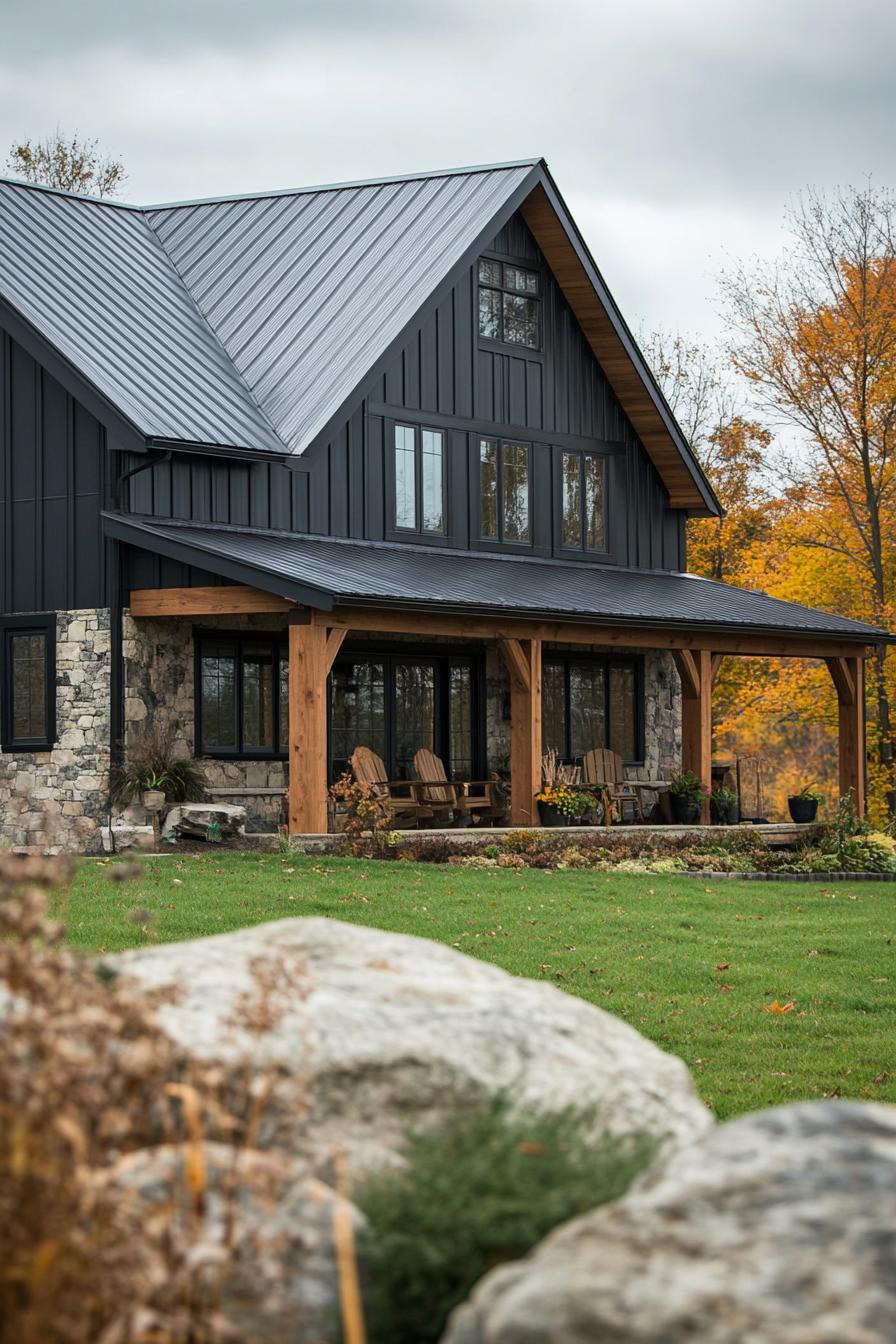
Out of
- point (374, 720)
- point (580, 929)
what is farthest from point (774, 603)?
point (580, 929)

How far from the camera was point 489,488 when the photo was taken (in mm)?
23047

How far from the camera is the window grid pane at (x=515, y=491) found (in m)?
23.3

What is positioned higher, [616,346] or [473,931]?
[616,346]

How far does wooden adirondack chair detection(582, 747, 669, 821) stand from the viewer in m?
22.4

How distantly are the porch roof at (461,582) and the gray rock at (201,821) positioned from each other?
2.40m

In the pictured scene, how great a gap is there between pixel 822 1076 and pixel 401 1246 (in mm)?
5273

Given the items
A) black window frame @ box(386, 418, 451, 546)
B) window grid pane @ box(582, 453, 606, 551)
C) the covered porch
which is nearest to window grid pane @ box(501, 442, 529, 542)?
black window frame @ box(386, 418, 451, 546)

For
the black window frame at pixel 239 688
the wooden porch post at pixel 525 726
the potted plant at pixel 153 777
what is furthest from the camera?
the wooden porch post at pixel 525 726

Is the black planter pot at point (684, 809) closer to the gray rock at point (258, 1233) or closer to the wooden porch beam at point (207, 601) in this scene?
the wooden porch beam at point (207, 601)

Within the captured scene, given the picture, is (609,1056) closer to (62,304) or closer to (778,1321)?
(778,1321)

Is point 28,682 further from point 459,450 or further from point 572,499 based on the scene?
point 572,499

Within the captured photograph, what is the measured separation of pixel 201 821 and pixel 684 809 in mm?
6722

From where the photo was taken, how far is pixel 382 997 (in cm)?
392

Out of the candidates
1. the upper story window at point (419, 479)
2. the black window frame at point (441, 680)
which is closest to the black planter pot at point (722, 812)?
the black window frame at point (441, 680)
